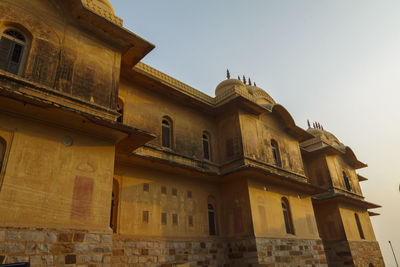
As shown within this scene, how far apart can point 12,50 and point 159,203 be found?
22.3ft

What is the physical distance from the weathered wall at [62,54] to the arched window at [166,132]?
12.2 feet

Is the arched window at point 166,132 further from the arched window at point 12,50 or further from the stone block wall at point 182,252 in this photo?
→ the arched window at point 12,50

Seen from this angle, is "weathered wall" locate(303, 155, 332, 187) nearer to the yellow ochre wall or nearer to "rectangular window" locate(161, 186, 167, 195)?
the yellow ochre wall

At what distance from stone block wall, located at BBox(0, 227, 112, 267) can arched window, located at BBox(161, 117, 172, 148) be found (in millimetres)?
5674

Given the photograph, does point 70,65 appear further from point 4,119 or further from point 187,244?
point 187,244

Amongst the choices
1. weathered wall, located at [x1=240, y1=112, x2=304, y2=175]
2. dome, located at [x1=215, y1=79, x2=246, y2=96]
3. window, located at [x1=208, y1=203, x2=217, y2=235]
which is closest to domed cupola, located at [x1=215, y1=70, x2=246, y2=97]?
dome, located at [x1=215, y1=79, x2=246, y2=96]

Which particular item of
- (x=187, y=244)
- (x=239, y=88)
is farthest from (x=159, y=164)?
(x=239, y=88)

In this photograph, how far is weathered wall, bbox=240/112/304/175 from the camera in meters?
14.1

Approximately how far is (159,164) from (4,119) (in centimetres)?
541

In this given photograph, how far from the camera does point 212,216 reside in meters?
12.8

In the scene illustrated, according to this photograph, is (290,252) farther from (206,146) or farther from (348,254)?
(348,254)

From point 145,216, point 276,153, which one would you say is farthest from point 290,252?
point 145,216

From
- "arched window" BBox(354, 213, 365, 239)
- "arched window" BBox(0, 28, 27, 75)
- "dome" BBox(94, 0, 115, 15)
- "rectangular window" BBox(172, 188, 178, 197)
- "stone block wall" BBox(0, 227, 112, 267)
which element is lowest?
"stone block wall" BBox(0, 227, 112, 267)

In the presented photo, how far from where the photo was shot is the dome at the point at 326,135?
22.3m
